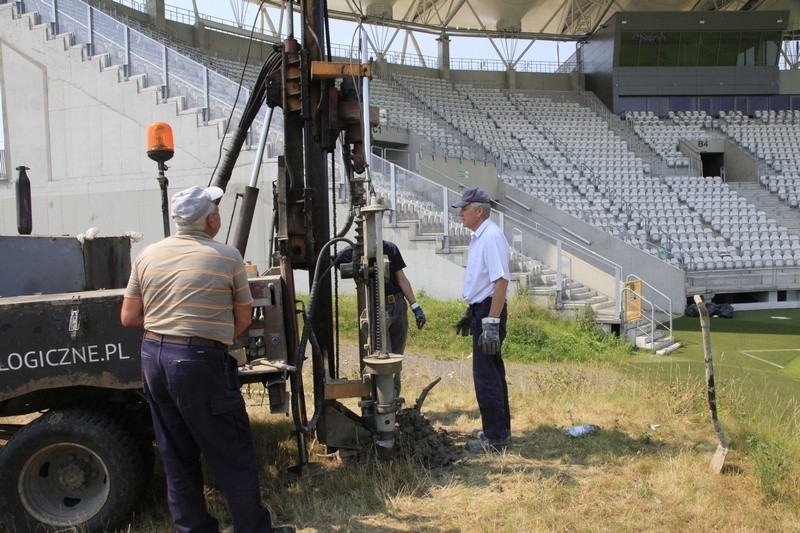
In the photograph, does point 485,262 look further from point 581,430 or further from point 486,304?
point 581,430

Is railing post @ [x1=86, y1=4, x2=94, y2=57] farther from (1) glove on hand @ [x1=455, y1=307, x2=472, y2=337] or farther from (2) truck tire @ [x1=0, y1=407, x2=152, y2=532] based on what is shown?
(2) truck tire @ [x1=0, y1=407, x2=152, y2=532]

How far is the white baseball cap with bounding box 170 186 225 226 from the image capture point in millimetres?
3113

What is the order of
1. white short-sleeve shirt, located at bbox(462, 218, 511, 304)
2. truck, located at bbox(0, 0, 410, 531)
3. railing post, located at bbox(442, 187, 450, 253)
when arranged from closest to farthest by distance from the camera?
truck, located at bbox(0, 0, 410, 531), white short-sleeve shirt, located at bbox(462, 218, 511, 304), railing post, located at bbox(442, 187, 450, 253)

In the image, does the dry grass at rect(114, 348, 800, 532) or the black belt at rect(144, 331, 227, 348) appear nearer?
the black belt at rect(144, 331, 227, 348)

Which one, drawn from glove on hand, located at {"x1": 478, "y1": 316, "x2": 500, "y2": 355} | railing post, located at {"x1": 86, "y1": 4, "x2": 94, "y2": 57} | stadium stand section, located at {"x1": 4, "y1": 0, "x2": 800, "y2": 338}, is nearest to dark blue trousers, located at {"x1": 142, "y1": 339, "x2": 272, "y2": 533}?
glove on hand, located at {"x1": 478, "y1": 316, "x2": 500, "y2": 355}

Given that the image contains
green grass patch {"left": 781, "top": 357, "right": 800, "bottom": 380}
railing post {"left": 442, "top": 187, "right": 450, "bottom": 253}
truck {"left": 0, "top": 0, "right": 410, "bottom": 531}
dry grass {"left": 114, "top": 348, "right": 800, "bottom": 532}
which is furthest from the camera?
railing post {"left": 442, "top": 187, "right": 450, "bottom": 253}

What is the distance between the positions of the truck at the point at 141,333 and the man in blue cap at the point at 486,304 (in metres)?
0.87

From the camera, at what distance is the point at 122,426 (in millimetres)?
3672

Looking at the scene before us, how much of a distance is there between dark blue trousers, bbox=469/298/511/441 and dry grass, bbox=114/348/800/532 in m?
0.25

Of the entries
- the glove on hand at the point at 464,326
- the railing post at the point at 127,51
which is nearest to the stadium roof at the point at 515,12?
the railing post at the point at 127,51

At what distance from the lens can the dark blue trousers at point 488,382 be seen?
15.5 feet

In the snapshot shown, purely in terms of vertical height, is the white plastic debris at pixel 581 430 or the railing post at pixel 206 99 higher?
the railing post at pixel 206 99

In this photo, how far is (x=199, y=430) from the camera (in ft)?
10.0

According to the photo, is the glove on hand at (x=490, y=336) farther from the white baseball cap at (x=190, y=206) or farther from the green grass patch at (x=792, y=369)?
the green grass patch at (x=792, y=369)
